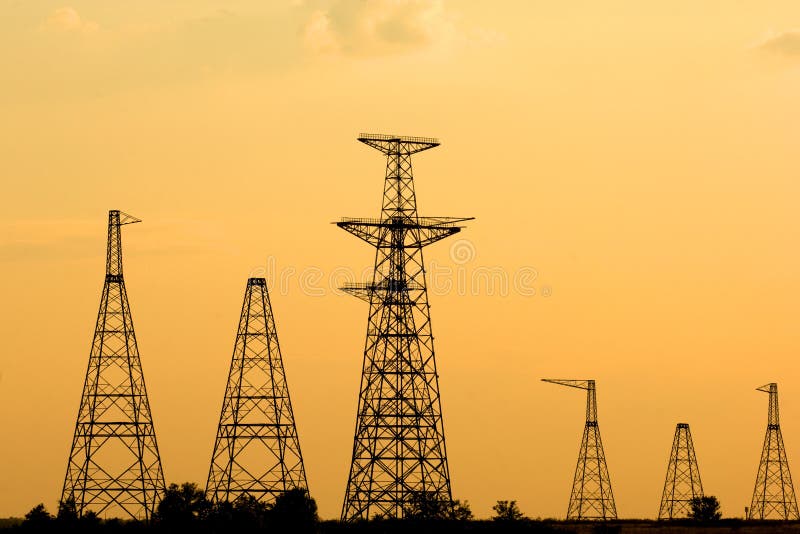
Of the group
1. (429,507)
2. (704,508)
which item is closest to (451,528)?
(429,507)

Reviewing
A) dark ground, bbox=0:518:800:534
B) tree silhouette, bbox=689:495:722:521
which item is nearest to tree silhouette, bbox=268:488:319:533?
dark ground, bbox=0:518:800:534

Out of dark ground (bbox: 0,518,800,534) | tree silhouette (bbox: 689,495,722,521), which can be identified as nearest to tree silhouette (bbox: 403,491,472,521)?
dark ground (bbox: 0,518,800,534)

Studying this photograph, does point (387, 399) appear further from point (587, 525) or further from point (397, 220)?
point (587, 525)

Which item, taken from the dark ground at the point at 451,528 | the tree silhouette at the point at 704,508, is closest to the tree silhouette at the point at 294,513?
the dark ground at the point at 451,528

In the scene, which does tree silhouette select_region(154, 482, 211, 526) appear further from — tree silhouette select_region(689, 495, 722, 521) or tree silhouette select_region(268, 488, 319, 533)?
tree silhouette select_region(689, 495, 722, 521)

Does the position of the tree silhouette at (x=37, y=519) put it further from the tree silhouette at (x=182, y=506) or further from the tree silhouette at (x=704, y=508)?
the tree silhouette at (x=704, y=508)

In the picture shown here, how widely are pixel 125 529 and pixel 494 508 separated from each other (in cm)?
2638

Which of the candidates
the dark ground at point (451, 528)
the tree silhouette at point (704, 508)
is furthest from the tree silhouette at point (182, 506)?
the tree silhouette at point (704, 508)

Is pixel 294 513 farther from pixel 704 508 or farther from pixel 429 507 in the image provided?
pixel 704 508

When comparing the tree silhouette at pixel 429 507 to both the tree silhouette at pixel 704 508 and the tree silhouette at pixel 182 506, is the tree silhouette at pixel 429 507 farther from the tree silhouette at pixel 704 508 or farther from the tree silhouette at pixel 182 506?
the tree silhouette at pixel 704 508

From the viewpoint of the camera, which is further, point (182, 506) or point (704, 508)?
point (704, 508)

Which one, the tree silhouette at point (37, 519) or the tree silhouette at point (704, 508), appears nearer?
the tree silhouette at point (37, 519)

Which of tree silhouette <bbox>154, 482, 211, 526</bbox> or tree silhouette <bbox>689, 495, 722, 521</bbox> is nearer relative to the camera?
tree silhouette <bbox>154, 482, 211, 526</bbox>

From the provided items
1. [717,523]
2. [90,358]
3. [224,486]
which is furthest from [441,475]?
[717,523]
